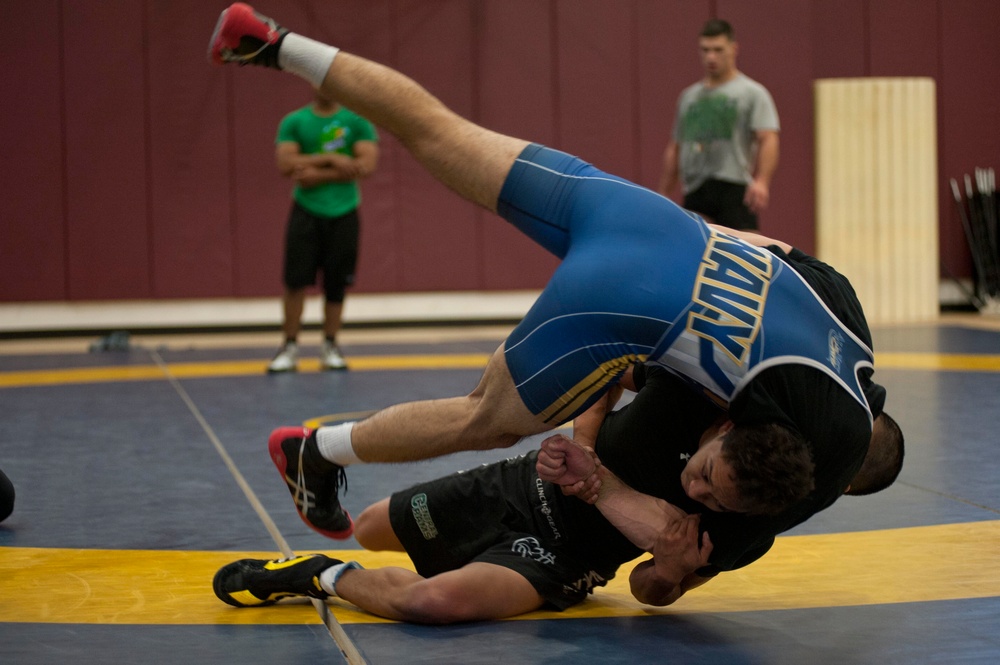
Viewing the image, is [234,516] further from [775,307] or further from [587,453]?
[775,307]

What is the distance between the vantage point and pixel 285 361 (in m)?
6.72

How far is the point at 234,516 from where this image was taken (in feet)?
10.6

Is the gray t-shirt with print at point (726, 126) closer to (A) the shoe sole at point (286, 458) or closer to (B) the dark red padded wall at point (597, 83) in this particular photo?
(B) the dark red padded wall at point (597, 83)

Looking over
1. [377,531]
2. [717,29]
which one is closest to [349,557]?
[377,531]

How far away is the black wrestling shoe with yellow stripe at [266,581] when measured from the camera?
242 centimetres

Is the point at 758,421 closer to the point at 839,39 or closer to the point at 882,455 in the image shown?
the point at 882,455

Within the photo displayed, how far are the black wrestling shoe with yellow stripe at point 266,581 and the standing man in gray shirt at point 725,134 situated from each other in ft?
14.9

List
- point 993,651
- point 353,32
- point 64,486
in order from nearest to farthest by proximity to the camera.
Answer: point 993,651 → point 64,486 → point 353,32

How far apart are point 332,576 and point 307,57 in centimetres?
118

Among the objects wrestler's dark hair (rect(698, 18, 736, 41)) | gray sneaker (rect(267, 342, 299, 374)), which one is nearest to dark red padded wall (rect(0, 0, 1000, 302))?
gray sneaker (rect(267, 342, 299, 374))

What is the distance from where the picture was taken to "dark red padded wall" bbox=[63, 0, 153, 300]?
8.86 metres

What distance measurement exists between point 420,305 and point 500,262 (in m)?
0.72

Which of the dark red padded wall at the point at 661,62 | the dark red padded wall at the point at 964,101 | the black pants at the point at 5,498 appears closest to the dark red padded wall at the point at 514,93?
the dark red padded wall at the point at 661,62

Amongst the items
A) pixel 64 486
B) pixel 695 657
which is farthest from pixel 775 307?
pixel 64 486
